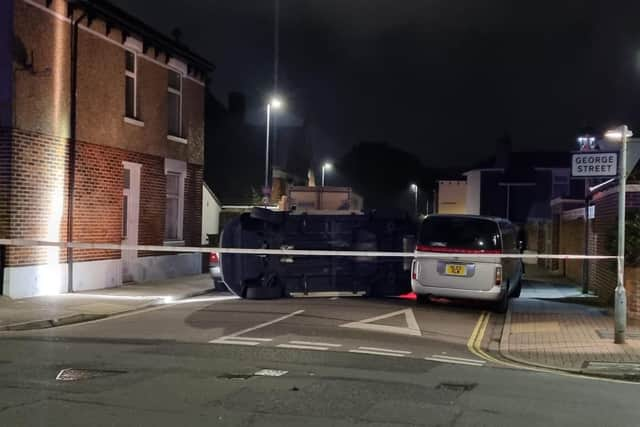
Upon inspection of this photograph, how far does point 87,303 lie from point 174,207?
718 centimetres

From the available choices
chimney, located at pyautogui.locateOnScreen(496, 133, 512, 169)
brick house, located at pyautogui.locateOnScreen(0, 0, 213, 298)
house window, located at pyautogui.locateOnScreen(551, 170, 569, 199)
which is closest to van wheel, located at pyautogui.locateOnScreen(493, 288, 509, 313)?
brick house, located at pyautogui.locateOnScreen(0, 0, 213, 298)

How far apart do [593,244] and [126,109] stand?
12.4 meters

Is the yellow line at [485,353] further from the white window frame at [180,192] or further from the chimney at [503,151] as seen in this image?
the chimney at [503,151]

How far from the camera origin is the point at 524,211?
5062 cm

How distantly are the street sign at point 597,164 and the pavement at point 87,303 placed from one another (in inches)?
344

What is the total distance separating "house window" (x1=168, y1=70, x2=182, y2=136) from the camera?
20266mm

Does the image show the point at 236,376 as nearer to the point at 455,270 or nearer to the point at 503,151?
the point at 455,270

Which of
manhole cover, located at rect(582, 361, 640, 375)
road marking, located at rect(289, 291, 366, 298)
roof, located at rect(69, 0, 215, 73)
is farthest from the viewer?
roof, located at rect(69, 0, 215, 73)

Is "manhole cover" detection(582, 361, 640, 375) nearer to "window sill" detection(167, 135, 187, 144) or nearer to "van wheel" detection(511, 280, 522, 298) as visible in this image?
"van wheel" detection(511, 280, 522, 298)

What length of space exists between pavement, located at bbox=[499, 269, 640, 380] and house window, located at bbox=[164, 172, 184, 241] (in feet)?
32.7

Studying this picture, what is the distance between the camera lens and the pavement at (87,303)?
1167 cm

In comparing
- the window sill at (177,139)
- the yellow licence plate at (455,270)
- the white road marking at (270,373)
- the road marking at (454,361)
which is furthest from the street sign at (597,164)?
the window sill at (177,139)

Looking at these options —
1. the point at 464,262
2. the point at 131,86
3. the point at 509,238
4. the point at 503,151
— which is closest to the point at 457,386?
the point at 464,262

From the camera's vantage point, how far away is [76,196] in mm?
15836
